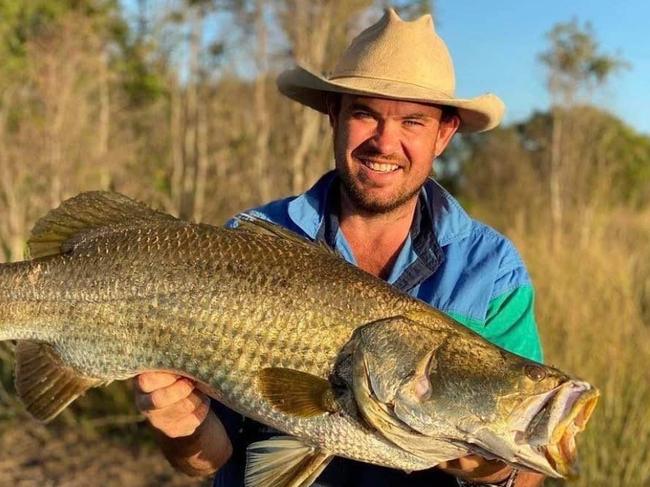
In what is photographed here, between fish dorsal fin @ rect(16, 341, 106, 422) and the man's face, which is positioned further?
the man's face

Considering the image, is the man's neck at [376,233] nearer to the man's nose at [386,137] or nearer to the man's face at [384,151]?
the man's face at [384,151]

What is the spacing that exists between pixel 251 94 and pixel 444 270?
1178 centimetres

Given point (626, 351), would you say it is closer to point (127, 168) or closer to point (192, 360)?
point (192, 360)

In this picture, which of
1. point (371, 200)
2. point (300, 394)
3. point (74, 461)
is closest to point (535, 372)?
point (300, 394)

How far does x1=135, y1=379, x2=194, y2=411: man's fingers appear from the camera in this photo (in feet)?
8.23

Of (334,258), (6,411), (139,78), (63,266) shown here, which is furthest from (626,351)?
(139,78)

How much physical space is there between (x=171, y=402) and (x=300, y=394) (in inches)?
19.8

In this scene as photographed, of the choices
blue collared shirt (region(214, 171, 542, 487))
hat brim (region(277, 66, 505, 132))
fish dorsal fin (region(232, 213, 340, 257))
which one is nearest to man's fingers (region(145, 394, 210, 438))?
blue collared shirt (region(214, 171, 542, 487))

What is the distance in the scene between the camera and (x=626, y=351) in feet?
18.4

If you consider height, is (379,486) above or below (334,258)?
below

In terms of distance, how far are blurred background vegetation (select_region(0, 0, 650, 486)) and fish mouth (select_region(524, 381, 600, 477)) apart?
1.69 m

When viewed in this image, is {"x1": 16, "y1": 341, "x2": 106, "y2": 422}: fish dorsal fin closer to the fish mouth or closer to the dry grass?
the fish mouth

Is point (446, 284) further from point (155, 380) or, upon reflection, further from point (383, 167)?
point (155, 380)

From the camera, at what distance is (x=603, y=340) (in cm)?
→ 573
